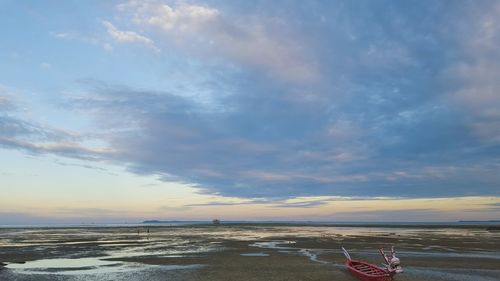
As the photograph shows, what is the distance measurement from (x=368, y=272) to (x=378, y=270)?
2.69ft

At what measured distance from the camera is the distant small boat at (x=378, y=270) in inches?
848

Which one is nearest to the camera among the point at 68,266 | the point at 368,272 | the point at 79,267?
the point at 368,272

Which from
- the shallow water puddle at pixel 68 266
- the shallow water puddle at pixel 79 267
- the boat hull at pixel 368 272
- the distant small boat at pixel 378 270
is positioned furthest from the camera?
the shallow water puddle at pixel 68 266

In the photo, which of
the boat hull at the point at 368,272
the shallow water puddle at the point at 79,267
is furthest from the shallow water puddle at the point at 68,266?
the boat hull at the point at 368,272

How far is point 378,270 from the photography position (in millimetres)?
24953

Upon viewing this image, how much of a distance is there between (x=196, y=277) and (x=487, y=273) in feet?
64.6

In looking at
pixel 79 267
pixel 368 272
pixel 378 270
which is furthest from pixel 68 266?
pixel 378 270

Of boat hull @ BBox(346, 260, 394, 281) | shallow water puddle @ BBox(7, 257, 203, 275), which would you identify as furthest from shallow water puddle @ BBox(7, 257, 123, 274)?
boat hull @ BBox(346, 260, 394, 281)

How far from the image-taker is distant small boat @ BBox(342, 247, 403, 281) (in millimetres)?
21531

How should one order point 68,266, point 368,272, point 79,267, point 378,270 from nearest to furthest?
point 378,270 < point 368,272 < point 79,267 < point 68,266

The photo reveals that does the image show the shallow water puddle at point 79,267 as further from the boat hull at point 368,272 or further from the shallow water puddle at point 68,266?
the boat hull at point 368,272

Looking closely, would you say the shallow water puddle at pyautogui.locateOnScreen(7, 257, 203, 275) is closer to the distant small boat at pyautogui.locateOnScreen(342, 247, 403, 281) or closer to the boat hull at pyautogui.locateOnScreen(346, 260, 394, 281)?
the boat hull at pyautogui.locateOnScreen(346, 260, 394, 281)

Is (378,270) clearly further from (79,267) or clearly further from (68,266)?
Result: (68,266)

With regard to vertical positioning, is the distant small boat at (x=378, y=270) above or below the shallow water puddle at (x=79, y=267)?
above
